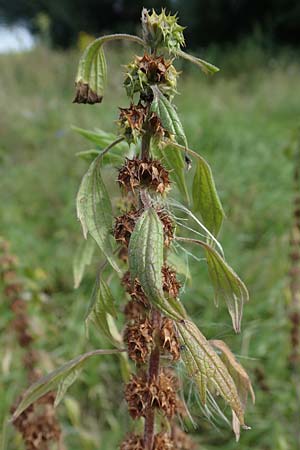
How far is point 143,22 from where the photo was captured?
2.59 feet

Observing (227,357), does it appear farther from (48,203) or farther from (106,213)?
(48,203)

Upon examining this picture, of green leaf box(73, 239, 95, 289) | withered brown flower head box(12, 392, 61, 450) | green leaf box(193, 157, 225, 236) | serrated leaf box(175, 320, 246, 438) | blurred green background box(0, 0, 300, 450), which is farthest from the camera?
blurred green background box(0, 0, 300, 450)

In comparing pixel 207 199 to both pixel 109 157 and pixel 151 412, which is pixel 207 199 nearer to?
pixel 109 157

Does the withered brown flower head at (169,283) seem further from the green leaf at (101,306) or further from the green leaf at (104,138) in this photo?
the green leaf at (104,138)

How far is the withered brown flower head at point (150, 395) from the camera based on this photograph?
878 mm

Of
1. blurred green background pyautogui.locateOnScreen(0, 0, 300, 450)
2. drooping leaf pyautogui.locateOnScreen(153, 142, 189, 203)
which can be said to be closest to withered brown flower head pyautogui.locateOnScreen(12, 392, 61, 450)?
blurred green background pyautogui.locateOnScreen(0, 0, 300, 450)

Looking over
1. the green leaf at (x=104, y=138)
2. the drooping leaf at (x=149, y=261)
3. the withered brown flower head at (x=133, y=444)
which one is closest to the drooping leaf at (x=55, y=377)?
the withered brown flower head at (x=133, y=444)

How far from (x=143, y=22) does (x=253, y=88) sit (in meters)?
8.72

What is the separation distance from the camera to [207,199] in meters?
0.92

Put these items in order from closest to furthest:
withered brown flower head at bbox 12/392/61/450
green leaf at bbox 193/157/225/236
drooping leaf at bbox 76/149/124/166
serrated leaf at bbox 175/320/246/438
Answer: serrated leaf at bbox 175/320/246/438 < green leaf at bbox 193/157/225/236 < drooping leaf at bbox 76/149/124/166 < withered brown flower head at bbox 12/392/61/450

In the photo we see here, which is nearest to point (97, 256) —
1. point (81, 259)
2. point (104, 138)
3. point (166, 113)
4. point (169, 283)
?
point (81, 259)

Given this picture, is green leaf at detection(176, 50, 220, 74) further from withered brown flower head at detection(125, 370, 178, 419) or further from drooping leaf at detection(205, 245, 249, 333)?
withered brown flower head at detection(125, 370, 178, 419)

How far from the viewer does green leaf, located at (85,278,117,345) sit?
0.89 meters

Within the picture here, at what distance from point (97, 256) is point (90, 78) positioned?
2565mm
